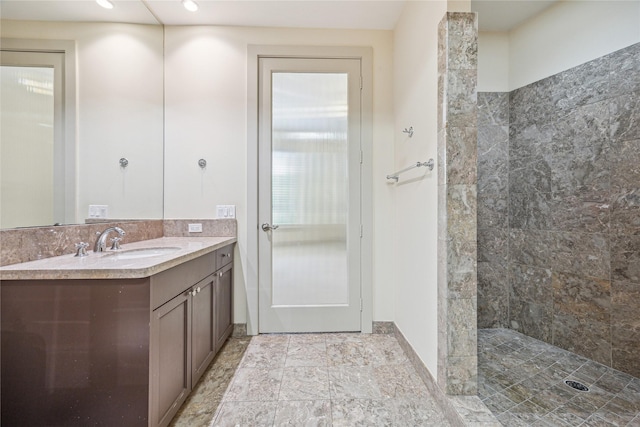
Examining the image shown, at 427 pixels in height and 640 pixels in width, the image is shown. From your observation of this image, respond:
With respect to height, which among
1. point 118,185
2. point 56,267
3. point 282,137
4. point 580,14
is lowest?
point 56,267

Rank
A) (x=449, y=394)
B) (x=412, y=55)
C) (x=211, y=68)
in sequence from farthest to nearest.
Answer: (x=211, y=68), (x=412, y=55), (x=449, y=394)

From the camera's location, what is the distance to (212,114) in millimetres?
2457

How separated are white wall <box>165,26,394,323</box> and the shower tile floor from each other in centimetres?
196

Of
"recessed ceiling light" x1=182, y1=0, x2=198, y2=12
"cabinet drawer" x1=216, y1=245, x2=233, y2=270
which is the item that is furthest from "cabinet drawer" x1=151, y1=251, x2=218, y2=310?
"recessed ceiling light" x1=182, y1=0, x2=198, y2=12

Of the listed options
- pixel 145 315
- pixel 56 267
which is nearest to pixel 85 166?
pixel 56 267

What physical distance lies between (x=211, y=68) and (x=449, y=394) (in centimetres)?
299

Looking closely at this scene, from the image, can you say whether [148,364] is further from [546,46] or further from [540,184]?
[546,46]

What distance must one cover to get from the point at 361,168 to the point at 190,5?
1884mm

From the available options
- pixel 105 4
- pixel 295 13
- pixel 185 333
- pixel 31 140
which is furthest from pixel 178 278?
pixel 295 13

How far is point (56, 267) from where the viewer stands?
1.19m

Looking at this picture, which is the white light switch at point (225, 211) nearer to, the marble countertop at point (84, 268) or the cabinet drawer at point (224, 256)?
the cabinet drawer at point (224, 256)

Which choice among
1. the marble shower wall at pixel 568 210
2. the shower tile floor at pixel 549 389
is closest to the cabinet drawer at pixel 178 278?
the shower tile floor at pixel 549 389

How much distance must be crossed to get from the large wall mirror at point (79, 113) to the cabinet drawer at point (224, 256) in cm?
69

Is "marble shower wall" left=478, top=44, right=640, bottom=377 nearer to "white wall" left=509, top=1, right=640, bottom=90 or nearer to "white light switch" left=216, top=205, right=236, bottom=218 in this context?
"white wall" left=509, top=1, right=640, bottom=90
